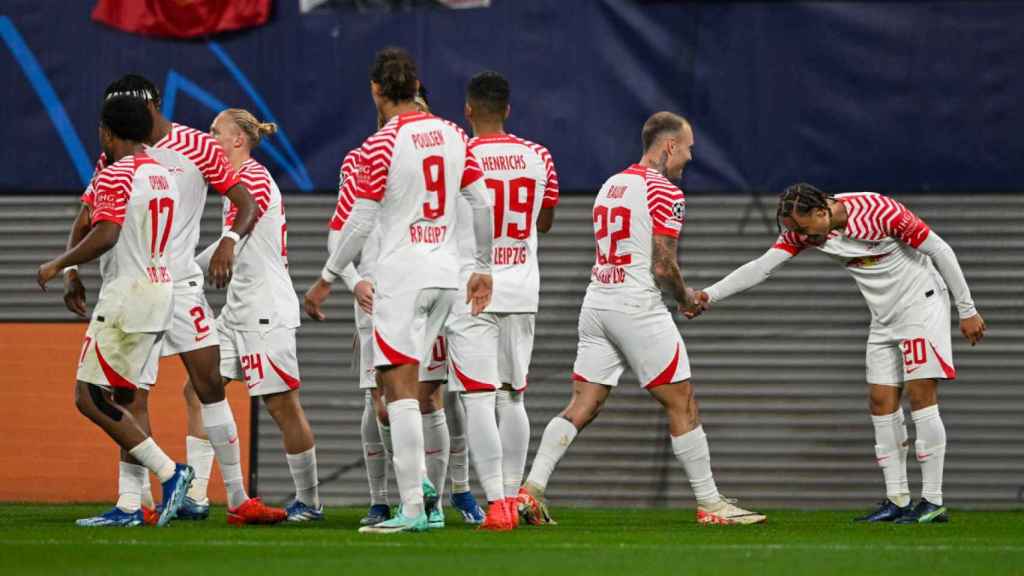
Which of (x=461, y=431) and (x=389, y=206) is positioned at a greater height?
(x=389, y=206)

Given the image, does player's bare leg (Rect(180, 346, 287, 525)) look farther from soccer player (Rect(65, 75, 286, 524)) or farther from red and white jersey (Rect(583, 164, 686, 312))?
red and white jersey (Rect(583, 164, 686, 312))

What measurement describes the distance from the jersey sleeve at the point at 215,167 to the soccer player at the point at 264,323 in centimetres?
27

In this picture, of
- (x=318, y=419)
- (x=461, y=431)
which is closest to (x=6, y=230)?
(x=318, y=419)

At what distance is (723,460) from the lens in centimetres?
1212

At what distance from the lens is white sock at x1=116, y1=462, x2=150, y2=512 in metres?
8.68

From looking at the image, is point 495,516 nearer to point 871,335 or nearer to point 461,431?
point 461,431

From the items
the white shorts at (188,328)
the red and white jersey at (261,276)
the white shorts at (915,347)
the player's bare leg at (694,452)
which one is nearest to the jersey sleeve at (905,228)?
the white shorts at (915,347)

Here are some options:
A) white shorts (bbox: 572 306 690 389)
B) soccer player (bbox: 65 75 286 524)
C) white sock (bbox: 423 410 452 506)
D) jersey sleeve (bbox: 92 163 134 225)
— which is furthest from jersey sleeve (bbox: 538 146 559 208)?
jersey sleeve (bbox: 92 163 134 225)

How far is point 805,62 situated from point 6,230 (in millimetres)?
6280

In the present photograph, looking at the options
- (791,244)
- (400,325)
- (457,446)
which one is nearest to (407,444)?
(400,325)

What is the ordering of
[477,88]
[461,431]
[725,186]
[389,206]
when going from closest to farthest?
[389,206]
[477,88]
[461,431]
[725,186]

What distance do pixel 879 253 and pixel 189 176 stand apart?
402cm

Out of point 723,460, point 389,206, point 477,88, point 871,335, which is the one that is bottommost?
point 723,460

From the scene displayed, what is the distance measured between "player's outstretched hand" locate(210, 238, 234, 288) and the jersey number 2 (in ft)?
6.65
